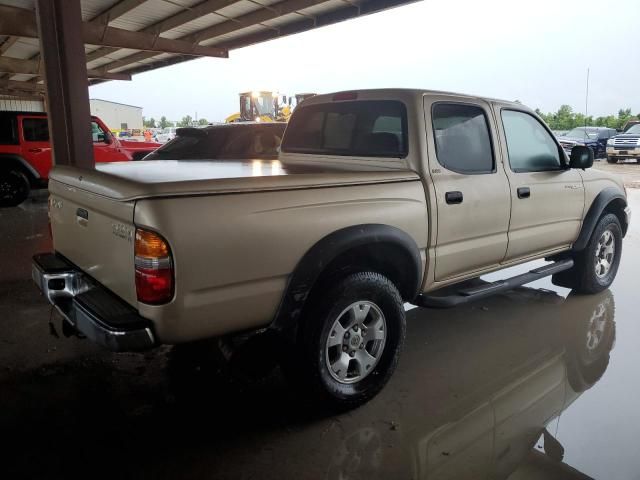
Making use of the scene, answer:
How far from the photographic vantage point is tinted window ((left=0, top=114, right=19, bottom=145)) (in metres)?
10.1

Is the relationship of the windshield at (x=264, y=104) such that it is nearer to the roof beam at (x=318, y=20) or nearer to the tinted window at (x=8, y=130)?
the roof beam at (x=318, y=20)

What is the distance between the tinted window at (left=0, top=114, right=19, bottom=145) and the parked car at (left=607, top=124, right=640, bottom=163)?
65.8 ft

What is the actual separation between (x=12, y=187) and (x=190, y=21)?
5207mm

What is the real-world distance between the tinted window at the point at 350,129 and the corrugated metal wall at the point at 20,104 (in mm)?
35696

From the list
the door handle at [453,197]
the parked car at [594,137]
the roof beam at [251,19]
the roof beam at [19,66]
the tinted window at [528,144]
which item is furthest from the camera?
the parked car at [594,137]

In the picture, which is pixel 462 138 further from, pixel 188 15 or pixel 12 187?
pixel 12 187

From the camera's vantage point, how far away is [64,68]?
583 cm

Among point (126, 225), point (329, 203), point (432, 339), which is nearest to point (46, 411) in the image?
point (126, 225)

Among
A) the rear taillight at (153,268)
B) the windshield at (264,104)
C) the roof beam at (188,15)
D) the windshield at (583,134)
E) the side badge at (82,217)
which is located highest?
the roof beam at (188,15)

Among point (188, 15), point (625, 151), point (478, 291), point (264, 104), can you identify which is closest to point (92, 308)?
point (478, 291)

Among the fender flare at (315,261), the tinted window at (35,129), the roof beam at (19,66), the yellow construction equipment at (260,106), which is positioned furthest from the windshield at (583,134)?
the fender flare at (315,261)

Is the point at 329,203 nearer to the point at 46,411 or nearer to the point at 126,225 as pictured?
the point at 126,225

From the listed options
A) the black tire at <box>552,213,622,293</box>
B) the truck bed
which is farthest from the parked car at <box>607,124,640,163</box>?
the truck bed

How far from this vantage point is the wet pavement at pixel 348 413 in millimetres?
2416
